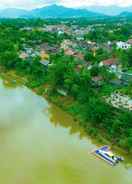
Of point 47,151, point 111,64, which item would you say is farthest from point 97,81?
Answer: point 47,151

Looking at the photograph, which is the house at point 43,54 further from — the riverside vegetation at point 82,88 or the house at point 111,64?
the house at point 111,64

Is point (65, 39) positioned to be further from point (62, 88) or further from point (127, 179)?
point (127, 179)

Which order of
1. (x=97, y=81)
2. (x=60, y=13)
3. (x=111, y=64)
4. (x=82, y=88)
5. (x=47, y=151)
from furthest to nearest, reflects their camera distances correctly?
(x=60, y=13) → (x=111, y=64) → (x=97, y=81) → (x=82, y=88) → (x=47, y=151)

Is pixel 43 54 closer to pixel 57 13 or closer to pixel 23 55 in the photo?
pixel 23 55

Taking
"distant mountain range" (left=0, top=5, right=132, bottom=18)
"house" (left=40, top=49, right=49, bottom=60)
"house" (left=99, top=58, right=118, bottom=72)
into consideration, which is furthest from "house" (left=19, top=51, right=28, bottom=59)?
"distant mountain range" (left=0, top=5, right=132, bottom=18)

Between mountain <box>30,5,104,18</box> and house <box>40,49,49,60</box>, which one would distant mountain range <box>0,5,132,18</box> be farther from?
house <box>40,49,49,60</box>

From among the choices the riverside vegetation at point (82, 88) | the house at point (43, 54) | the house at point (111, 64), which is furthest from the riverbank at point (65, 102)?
the house at point (111, 64)
